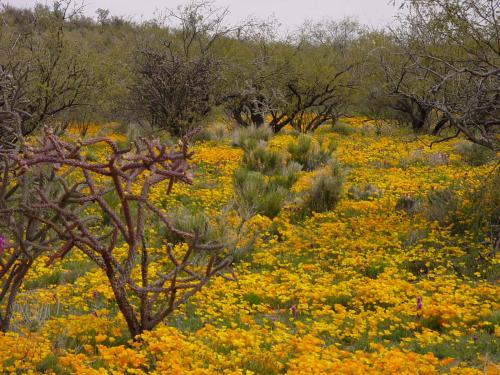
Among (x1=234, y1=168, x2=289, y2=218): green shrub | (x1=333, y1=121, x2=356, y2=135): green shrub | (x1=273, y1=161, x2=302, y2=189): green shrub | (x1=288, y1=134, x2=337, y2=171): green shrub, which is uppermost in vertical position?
(x1=333, y1=121, x2=356, y2=135): green shrub

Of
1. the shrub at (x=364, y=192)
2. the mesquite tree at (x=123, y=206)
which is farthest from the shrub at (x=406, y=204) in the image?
the mesquite tree at (x=123, y=206)

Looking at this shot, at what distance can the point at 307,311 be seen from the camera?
18.4 feet

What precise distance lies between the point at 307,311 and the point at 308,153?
8.67m

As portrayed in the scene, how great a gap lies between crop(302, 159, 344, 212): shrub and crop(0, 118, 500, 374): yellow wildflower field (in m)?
0.31

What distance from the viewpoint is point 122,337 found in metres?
4.67

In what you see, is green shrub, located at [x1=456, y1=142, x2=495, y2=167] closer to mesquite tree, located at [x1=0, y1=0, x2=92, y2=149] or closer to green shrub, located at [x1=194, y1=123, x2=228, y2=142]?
green shrub, located at [x1=194, y1=123, x2=228, y2=142]

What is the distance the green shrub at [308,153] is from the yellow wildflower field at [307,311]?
426 centimetres

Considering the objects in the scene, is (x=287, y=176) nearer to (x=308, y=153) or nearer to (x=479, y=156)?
(x=308, y=153)

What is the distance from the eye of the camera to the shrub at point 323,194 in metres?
9.70

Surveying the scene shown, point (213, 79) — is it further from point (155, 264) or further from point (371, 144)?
point (155, 264)

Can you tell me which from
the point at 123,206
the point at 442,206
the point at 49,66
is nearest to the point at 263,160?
the point at 442,206

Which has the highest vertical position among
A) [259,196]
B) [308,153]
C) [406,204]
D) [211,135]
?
[211,135]

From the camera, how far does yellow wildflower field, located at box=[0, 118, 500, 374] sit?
4.13 metres

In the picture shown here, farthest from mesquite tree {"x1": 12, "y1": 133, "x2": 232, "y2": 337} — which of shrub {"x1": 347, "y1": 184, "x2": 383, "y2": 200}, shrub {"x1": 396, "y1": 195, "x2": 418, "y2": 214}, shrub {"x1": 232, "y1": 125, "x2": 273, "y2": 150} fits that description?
shrub {"x1": 232, "y1": 125, "x2": 273, "y2": 150}
